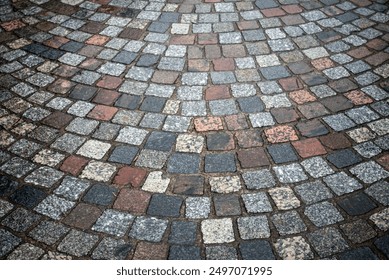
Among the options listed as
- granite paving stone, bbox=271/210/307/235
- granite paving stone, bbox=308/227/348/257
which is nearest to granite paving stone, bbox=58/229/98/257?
granite paving stone, bbox=271/210/307/235

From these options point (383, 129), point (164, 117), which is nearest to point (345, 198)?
point (383, 129)

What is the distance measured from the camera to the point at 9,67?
3.77 meters

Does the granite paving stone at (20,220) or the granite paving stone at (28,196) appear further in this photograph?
the granite paving stone at (28,196)

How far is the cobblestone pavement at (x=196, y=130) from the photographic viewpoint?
2.42 m

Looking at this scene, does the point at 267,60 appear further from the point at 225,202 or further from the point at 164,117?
the point at 225,202

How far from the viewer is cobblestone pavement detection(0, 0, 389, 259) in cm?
242

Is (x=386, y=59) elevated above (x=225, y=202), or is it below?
above

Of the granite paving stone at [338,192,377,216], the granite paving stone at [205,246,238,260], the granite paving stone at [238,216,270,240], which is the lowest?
the granite paving stone at [205,246,238,260]

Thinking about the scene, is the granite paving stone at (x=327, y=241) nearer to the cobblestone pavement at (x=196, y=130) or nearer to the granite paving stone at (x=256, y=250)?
the cobblestone pavement at (x=196, y=130)

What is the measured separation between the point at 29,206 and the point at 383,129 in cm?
310

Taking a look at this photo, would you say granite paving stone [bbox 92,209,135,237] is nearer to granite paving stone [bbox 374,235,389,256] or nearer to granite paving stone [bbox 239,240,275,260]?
granite paving stone [bbox 239,240,275,260]

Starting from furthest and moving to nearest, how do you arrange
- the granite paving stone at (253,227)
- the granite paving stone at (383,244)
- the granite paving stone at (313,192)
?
the granite paving stone at (313,192)
the granite paving stone at (253,227)
the granite paving stone at (383,244)

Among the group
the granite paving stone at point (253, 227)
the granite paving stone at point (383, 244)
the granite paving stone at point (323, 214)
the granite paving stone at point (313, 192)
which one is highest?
the granite paving stone at point (313, 192)

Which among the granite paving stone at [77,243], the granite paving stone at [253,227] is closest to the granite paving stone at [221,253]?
the granite paving stone at [253,227]
